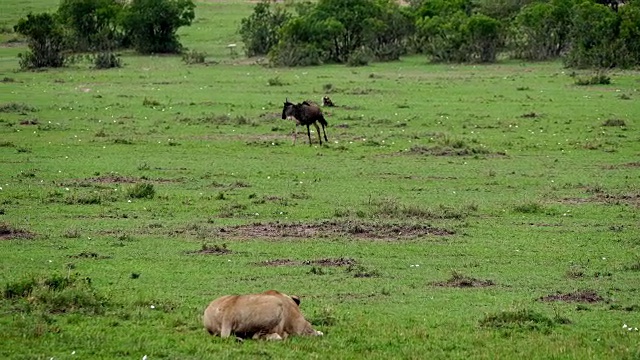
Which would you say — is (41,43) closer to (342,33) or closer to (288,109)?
(342,33)

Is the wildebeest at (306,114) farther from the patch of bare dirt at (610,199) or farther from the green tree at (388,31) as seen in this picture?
the green tree at (388,31)

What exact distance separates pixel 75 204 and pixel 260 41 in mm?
34352

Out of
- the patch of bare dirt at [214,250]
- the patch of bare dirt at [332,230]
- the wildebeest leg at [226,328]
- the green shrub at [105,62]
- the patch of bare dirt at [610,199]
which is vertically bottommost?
the green shrub at [105,62]

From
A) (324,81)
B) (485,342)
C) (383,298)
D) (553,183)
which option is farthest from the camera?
(324,81)

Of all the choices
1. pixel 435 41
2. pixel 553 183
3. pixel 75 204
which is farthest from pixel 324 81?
pixel 75 204

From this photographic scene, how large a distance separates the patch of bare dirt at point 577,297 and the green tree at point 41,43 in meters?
38.2

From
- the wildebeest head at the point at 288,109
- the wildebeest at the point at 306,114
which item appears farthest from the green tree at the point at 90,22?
the wildebeest at the point at 306,114

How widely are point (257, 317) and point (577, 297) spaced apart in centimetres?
426

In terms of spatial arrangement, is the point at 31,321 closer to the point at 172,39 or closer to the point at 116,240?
the point at 116,240

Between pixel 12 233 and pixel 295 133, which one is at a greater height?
pixel 12 233

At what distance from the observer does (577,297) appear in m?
12.2

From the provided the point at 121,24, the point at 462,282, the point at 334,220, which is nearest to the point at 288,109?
the point at 334,220

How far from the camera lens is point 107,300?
36.7ft

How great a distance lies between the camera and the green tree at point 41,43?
4716cm
